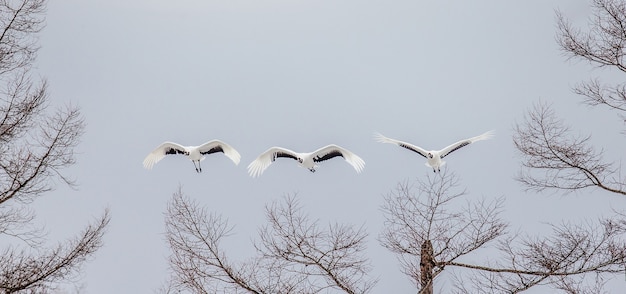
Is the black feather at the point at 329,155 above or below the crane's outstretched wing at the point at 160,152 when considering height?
below

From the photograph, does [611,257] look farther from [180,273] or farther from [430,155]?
[430,155]

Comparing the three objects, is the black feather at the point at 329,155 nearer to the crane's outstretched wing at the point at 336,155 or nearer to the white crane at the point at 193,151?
the crane's outstretched wing at the point at 336,155

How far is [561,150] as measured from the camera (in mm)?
14656

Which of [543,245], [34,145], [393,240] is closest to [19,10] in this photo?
[34,145]

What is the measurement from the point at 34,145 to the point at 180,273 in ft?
11.2

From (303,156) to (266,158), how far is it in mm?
1086

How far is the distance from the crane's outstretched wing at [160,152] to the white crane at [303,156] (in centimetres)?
260

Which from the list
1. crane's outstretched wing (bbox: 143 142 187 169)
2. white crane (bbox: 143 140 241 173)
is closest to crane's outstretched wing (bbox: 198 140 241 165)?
white crane (bbox: 143 140 241 173)

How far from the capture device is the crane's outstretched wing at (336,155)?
21.9 meters

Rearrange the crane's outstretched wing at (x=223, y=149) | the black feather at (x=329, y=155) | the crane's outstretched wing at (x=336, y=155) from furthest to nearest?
the crane's outstretched wing at (x=223, y=149) → the black feather at (x=329, y=155) → the crane's outstretched wing at (x=336, y=155)

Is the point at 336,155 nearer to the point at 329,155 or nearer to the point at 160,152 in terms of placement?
the point at 329,155

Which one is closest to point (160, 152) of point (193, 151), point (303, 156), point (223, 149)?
point (193, 151)

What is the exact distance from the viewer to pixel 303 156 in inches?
904

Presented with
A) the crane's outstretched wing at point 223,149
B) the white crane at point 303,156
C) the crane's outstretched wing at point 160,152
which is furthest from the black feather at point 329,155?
the crane's outstretched wing at point 160,152
